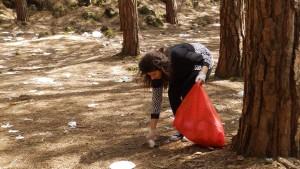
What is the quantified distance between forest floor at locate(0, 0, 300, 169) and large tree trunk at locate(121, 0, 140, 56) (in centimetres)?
31

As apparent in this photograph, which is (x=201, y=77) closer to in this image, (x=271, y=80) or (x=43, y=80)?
(x=271, y=80)

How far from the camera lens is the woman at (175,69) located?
4172mm

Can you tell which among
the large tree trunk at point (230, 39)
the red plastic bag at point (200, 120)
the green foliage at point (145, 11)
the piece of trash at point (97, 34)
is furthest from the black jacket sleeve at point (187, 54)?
the green foliage at point (145, 11)

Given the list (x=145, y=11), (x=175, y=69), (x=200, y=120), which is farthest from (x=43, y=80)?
(x=145, y=11)

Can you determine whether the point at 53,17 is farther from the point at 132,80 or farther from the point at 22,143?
the point at 22,143

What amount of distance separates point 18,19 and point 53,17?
1.36 m

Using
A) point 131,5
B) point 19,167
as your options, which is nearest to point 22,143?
point 19,167

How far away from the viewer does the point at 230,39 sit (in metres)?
7.62

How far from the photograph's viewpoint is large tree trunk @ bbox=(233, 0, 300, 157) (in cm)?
350

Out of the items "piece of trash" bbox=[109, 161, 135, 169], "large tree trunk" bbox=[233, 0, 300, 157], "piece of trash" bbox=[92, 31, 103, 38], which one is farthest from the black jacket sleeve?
"piece of trash" bbox=[92, 31, 103, 38]

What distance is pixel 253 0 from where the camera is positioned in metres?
3.58

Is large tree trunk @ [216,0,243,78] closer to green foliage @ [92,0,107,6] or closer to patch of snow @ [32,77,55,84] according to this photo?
patch of snow @ [32,77,55,84]

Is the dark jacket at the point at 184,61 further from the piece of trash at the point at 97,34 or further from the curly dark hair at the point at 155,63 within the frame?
the piece of trash at the point at 97,34

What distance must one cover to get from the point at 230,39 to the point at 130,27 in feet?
11.1
